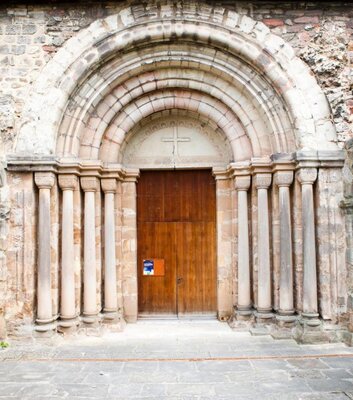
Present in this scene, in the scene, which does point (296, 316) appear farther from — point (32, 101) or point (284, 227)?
point (32, 101)

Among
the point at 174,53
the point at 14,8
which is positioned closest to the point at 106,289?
the point at 174,53

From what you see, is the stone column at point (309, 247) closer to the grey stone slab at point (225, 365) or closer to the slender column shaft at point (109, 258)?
the grey stone slab at point (225, 365)

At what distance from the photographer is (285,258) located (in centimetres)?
606

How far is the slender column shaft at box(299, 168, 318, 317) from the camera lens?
19.2 ft

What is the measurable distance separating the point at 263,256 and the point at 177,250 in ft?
4.43

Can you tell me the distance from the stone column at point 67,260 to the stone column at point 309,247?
3075 millimetres

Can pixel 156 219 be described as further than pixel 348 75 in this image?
Yes

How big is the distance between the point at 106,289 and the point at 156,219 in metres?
1.30

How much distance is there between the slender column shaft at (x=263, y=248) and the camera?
6215 millimetres

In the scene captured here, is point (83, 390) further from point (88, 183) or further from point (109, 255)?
point (88, 183)

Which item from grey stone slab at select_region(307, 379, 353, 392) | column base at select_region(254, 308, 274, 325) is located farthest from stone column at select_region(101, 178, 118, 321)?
grey stone slab at select_region(307, 379, 353, 392)

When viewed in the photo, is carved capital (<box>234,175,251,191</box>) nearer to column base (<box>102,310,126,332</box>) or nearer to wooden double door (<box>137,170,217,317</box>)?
wooden double door (<box>137,170,217,317</box>)

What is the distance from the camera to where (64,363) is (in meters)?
5.11

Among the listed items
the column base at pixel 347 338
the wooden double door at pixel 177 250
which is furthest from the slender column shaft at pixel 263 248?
the column base at pixel 347 338
